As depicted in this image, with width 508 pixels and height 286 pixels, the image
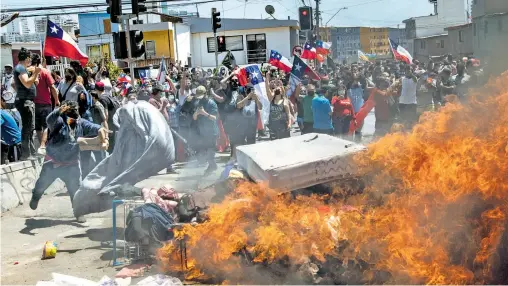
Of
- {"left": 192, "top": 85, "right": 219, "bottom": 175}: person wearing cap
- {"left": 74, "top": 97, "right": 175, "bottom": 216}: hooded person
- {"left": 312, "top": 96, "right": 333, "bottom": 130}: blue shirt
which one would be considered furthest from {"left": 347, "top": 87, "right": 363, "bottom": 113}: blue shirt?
{"left": 74, "top": 97, "right": 175, "bottom": 216}: hooded person

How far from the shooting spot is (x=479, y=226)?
525cm

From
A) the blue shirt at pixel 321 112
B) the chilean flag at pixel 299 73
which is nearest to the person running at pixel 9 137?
the blue shirt at pixel 321 112

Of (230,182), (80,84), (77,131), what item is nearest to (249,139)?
(80,84)

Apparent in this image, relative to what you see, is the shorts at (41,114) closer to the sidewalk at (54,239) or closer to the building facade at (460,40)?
the sidewalk at (54,239)

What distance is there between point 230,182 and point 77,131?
9.04 ft

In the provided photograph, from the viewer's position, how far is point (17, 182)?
988 centimetres

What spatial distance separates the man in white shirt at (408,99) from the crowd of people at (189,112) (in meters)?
0.02

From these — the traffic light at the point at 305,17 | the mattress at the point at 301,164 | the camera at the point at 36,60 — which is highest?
the traffic light at the point at 305,17

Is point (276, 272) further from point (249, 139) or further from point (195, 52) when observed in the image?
point (195, 52)

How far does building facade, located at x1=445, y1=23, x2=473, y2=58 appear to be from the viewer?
5002 centimetres

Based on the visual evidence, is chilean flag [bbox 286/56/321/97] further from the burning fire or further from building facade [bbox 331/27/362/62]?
building facade [bbox 331/27/362/62]

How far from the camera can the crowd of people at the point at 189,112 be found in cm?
857

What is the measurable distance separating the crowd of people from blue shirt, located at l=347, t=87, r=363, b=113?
0.03 metres

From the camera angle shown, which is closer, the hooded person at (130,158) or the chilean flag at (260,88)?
the hooded person at (130,158)
